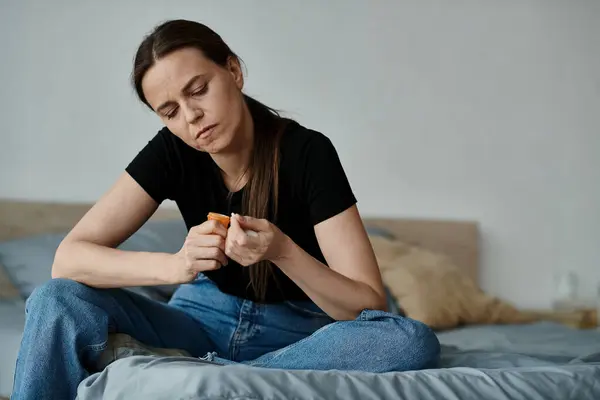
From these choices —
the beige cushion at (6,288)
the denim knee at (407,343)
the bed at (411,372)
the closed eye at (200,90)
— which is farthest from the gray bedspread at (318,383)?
the beige cushion at (6,288)

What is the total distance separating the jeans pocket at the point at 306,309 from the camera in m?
1.62

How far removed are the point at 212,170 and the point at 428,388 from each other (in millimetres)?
718

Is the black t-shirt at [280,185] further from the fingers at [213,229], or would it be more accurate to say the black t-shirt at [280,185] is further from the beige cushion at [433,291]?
the beige cushion at [433,291]

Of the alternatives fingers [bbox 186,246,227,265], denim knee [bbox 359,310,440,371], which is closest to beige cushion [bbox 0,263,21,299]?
fingers [bbox 186,246,227,265]

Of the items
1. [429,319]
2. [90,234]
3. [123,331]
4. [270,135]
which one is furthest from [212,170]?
[429,319]

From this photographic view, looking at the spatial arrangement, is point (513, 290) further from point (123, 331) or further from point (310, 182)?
point (123, 331)

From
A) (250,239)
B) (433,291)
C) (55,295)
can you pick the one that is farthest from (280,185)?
(433,291)

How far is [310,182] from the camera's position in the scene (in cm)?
156

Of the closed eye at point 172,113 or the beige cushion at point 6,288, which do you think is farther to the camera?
the beige cushion at point 6,288

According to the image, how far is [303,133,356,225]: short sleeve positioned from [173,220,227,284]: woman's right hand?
0.25m

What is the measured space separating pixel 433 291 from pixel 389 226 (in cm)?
58

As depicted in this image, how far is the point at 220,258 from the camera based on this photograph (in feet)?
4.36

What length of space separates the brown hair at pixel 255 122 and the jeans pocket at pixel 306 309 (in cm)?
7

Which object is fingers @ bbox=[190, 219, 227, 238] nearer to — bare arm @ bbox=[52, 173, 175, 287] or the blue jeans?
bare arm @ bbox=[52, 173, 175, 287]
